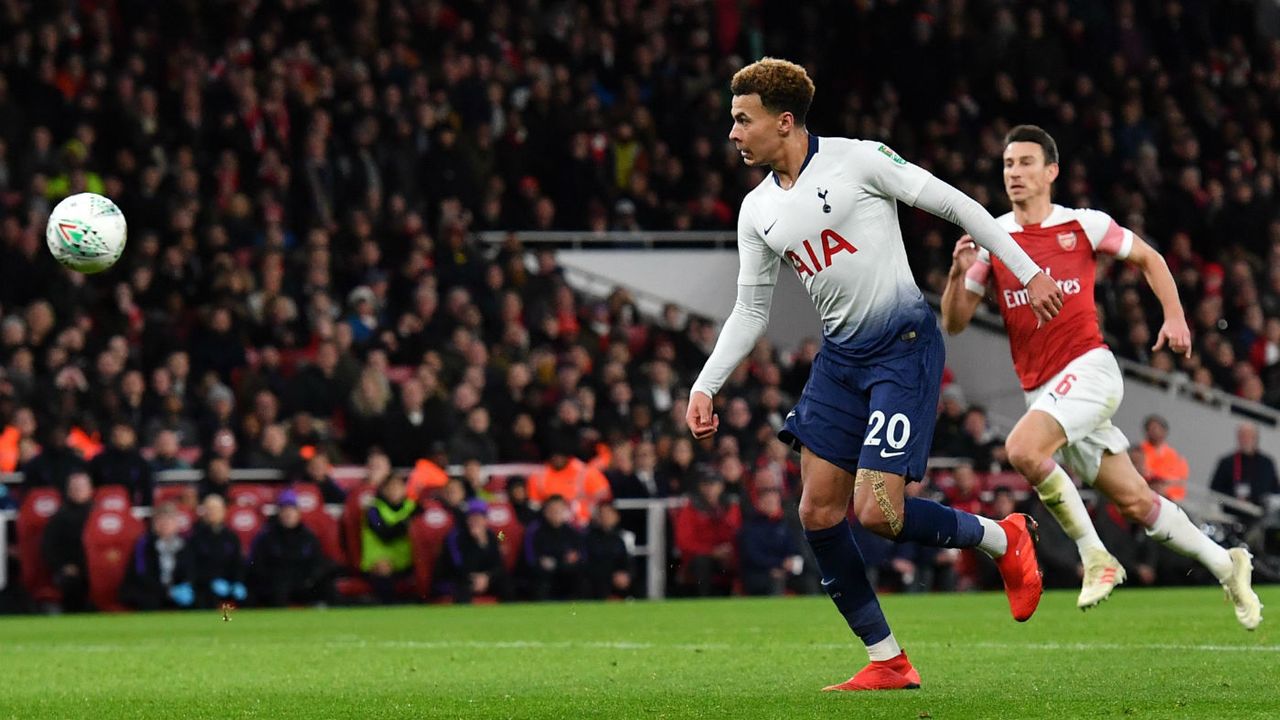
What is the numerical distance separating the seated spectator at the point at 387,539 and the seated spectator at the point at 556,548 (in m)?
1.03

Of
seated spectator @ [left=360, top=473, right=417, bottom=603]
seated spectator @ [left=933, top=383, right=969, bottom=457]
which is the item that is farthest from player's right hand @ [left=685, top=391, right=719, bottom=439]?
seated spectator @ [left=933, top=383, right=969, bottom=457]

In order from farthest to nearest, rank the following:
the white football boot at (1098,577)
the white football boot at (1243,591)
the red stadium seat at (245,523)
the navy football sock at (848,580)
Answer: the red stadium seat at (245,523) → the white football boot at (1243,591) → the white football boot at (1098,577) → the navy football sock at (848,580)

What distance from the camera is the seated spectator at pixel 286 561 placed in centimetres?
1600

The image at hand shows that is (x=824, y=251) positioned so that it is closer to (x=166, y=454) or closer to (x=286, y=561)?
(x=286, y=561)

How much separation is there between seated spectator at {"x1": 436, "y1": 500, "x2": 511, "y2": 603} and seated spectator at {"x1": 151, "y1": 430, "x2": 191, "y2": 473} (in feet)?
7.47

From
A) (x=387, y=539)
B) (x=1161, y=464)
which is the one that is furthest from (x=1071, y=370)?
(x=1161, y=464)

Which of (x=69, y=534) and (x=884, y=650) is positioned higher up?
(x=884, y=650)

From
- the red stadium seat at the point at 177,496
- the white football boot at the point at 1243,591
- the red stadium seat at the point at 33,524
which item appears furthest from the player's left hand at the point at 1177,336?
the red stadium seat at the point at 33,524

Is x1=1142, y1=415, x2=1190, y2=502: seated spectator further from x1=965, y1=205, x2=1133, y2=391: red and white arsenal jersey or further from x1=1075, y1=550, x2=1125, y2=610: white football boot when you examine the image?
x1=1075, y1=550, x2=1125, y2=610: white football boot

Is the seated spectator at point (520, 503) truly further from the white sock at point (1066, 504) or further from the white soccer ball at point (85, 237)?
the white sock at point (1066, 504)

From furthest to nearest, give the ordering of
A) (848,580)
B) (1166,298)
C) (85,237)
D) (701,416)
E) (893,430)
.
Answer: (85,237) < (1166,298) < (848,580) < (701,416) < (893,430)

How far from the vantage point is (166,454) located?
53.2 feet

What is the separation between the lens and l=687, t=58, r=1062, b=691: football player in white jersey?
24.0 ft

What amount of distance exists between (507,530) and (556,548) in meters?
0.44
